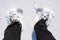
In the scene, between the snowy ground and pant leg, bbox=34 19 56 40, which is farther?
the snowy ground

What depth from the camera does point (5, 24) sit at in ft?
5.08

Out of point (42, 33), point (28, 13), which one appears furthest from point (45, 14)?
point (42, 33)

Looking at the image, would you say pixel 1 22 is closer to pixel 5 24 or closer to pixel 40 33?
pixel 5 24

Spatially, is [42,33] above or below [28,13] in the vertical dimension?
below

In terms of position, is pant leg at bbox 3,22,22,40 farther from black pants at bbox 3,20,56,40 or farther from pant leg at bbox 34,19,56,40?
pant leg at bbox 34,19,56,40

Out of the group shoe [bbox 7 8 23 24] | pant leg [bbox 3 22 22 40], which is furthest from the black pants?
shoe [bbox 7 8 23 24]

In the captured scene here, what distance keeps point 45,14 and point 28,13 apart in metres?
0.15

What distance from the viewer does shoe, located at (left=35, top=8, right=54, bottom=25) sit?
1478mm

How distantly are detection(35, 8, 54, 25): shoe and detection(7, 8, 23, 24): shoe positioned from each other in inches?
4.7

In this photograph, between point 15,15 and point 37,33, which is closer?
point 37,33

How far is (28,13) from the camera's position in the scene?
1573 mm

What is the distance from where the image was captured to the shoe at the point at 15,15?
4.77ft

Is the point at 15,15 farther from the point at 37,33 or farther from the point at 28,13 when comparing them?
the point at 37,33

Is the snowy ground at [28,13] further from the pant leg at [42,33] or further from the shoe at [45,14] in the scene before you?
the pant leg at [42,33]
